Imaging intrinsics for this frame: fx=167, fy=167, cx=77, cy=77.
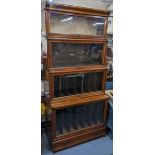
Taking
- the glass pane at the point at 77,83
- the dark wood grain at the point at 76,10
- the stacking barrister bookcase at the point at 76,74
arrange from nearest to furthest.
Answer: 1. the dark wood grain at the point at 76,10
2. the stacking barrister bookcase at the point at 76,74
3. the glass pane at the point at 77,83

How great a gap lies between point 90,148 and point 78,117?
1.19 feet

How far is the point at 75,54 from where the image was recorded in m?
1.81

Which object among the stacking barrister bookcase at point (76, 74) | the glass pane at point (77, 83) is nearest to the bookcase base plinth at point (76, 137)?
the stacking barrister bookcase at point (76, 74)

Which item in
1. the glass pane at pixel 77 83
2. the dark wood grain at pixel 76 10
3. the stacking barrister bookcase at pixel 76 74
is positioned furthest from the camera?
the glass pane at pixel 77 83

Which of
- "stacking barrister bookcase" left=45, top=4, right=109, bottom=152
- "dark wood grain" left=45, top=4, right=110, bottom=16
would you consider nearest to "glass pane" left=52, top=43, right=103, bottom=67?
"stacking barrister bookcase" left=45, top=4, right=109, bottom=152

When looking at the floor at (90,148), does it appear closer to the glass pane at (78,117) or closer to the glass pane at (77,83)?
the glass pane at (78,117)

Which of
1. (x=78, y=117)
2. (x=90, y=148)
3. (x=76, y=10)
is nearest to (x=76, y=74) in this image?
(x=78, y=117)

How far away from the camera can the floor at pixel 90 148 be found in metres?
1.80

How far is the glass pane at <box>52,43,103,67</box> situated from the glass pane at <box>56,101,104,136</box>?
1.59ft

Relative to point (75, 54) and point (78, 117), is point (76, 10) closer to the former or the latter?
point (75, 54)

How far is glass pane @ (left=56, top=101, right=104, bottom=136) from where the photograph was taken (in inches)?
71.8

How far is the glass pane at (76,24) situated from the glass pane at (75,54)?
14cm
